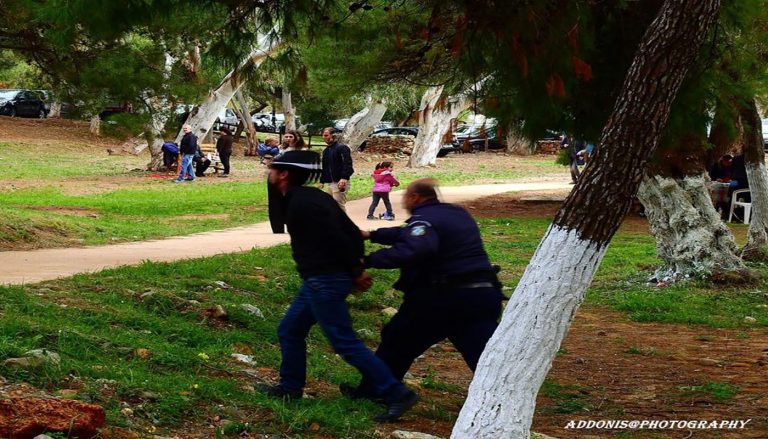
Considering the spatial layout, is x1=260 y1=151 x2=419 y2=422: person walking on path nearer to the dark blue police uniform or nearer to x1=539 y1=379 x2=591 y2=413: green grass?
the dark blue police uniform

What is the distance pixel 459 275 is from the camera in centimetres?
629

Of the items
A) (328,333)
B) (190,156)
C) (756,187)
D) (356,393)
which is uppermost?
(756,187)

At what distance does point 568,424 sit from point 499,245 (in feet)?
35.6

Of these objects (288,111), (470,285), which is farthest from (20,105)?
(470,285)

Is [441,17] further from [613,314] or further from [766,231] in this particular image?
[766,231]

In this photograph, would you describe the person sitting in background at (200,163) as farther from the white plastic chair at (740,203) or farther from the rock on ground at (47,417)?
the rock on ground at (47,417)

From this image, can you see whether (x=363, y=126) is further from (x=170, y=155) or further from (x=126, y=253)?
(x=126, y=253)

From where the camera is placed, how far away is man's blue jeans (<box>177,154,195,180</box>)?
31000 mm

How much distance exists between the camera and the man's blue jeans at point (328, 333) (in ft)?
20.4

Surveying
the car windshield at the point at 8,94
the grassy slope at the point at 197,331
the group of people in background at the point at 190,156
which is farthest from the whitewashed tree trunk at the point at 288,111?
the grassy slope at the point at 197,331

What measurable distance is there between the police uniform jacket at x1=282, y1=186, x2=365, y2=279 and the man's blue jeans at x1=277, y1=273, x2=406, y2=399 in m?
0.06

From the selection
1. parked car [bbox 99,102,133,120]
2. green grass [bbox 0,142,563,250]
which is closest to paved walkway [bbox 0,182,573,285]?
green grass [bbox 0,142,563,250]

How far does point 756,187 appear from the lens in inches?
660

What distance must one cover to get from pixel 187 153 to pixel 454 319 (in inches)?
993
